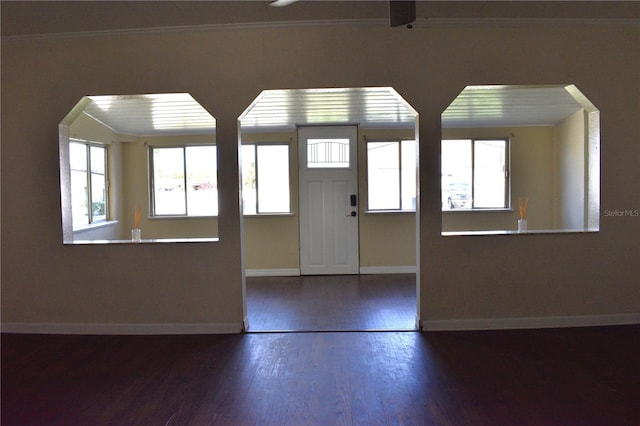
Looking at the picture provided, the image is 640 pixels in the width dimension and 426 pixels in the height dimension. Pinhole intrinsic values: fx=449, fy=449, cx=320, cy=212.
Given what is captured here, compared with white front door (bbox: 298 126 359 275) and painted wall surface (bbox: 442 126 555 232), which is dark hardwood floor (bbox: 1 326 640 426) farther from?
painted wall surface (bbox: 442 126 555 232)

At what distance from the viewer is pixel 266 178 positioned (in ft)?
21.9

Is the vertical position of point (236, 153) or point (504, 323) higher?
point (236, 153)

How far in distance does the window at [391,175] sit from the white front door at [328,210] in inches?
10.6

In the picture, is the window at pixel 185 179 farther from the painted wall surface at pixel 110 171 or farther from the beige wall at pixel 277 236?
the beige wall at pixel 277 236

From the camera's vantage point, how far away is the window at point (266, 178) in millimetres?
6645

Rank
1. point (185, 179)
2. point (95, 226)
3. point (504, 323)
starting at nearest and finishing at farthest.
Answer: point (504, 323)
point (95, 226)
point (185, 179)

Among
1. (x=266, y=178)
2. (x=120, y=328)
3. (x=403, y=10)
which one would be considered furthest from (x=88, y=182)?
(x=403, y=10)

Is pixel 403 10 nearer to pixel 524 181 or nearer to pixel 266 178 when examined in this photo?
pixel 266 178

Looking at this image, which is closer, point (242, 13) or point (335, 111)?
point (242, 13)

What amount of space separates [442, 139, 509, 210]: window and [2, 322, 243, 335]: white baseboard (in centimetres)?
410

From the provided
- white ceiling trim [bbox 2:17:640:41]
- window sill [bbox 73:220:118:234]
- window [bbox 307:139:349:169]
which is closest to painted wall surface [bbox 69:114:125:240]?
window sill [bbox 73:220:118:234]

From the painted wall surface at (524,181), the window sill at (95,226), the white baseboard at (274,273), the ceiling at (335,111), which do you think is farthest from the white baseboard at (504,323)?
the window sill at (95,226)

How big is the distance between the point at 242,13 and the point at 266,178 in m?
3.31

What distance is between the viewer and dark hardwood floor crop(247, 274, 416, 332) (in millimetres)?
4121
